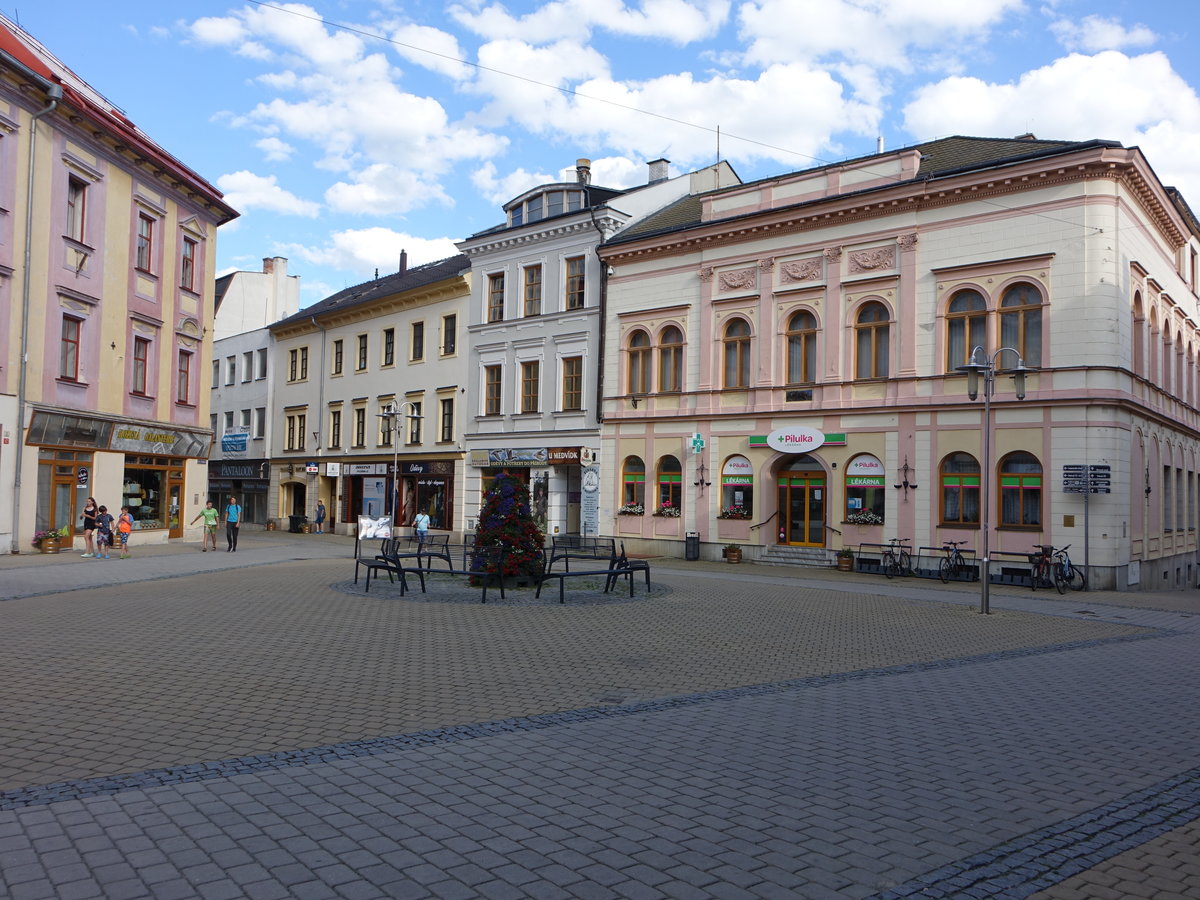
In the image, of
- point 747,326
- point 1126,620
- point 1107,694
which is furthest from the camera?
point 747,326

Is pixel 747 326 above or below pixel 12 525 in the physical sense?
above

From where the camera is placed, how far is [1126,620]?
17359mm

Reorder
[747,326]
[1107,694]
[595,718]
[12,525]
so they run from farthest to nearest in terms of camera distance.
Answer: [747,326] < [12,525] < [1107,694] < [595,718]

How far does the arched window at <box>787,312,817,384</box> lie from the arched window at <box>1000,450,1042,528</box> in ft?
20.7

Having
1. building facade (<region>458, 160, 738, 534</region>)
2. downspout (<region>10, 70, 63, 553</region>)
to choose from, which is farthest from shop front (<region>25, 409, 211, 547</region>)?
building facade (<region>458, 160, 738, 534</region>)

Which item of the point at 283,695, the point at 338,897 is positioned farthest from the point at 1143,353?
the point at 338,897

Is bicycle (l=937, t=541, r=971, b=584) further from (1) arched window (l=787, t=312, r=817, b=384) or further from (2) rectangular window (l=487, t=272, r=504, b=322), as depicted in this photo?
(2) rectangular window (l=487, t=272, r=504, b=322)

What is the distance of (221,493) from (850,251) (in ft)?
130

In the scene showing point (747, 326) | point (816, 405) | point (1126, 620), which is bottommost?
point (1126, 620)

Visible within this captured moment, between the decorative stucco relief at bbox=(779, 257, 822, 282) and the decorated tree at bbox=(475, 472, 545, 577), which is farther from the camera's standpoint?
the decorative stucco relief at bbox=(779, 257, 822, 282)

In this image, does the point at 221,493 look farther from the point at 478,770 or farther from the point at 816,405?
the point at 478,770

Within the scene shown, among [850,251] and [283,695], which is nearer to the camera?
[283,695]

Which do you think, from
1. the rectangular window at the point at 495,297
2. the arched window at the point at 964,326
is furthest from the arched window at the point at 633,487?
the arched window at the point at 964,326

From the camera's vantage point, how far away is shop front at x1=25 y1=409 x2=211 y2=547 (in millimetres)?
26375
